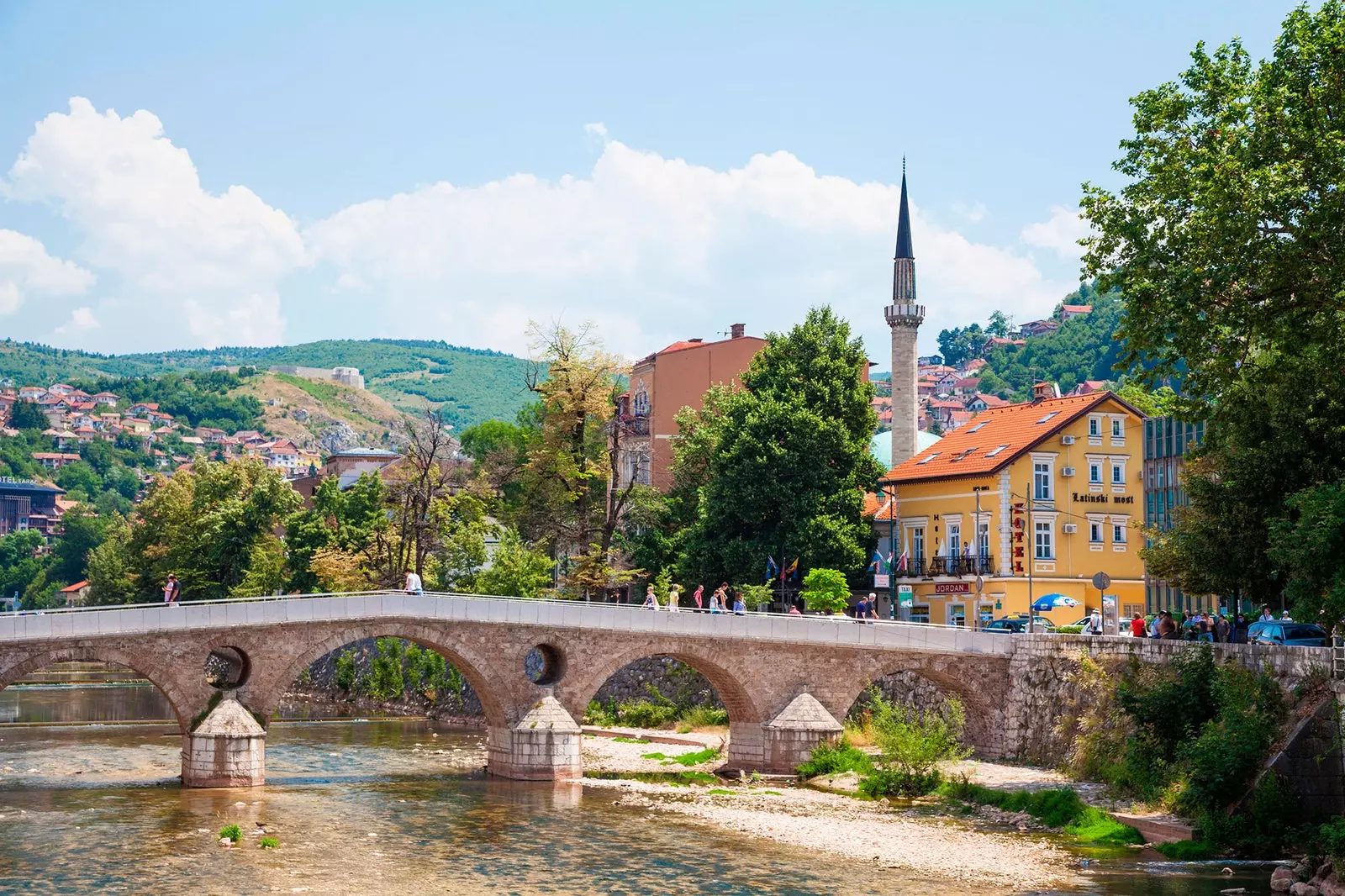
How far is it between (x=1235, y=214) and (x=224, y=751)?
2366 cm

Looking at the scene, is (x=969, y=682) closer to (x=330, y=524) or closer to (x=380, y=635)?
(x=380, y=635)

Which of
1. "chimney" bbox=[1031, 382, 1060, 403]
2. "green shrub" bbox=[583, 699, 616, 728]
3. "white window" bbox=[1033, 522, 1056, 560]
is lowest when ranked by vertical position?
"green shrub" bbox=[583, 699, 616, 728]

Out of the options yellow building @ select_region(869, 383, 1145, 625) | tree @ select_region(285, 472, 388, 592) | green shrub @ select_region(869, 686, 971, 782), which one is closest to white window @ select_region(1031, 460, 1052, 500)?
yellow building @ select_region(869, 383, 1145, 625)

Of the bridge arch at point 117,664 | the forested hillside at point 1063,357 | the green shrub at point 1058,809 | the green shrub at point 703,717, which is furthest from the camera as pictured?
the forested hillside at point 1063,357

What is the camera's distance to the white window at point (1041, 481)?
49.4m

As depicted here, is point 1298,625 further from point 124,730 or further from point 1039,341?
point 1039,341

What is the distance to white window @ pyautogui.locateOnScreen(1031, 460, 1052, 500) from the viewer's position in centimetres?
4938

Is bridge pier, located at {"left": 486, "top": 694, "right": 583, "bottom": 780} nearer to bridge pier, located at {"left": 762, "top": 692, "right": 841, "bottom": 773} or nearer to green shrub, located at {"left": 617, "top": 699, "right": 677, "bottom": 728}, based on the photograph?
bridge pier, located at {"left": 762, "top": 692, "right": 841, "bottom": 773}

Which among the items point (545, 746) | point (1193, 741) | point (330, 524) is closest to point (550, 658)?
point (545, 746)

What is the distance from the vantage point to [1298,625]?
30.3 m

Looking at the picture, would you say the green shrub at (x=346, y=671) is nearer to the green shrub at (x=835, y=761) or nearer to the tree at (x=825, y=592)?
the tree at (x=825, y=592)

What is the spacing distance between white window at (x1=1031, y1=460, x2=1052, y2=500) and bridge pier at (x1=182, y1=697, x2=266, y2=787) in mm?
27158

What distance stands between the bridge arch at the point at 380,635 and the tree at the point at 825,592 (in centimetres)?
1276

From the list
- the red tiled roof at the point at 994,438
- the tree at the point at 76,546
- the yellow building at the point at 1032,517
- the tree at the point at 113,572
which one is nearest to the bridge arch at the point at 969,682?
the yellow building at the point at 1032,517
